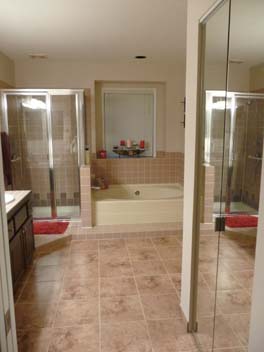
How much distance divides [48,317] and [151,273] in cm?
113

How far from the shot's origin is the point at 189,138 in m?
2.04

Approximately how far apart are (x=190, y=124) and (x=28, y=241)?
84.9 inches

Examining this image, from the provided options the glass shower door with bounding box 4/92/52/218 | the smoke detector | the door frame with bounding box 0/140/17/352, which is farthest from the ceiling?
the glass shower door with bounding box 4/92/52/218

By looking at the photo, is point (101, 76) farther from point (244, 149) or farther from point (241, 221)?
point (241, 221)

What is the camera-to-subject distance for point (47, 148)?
4.64m

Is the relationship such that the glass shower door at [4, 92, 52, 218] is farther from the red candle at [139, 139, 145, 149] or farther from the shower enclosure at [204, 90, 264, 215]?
the shower enclosure at [204, 90, 264, 215]

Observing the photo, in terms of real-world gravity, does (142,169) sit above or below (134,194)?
above

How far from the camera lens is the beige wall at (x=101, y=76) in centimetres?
471

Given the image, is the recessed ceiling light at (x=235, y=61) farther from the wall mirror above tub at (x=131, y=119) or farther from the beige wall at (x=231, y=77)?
the wall mirror above tub at (x=131, y=119)

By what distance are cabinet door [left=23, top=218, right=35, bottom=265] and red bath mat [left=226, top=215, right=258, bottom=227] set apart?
2122 mm

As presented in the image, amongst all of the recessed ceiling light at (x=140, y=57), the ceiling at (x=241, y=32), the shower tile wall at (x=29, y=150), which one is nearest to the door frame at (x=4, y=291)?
the ceiling at (x=241, y=32)

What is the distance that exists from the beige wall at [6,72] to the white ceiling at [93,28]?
127 mm

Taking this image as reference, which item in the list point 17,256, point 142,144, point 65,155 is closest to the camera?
point 17,256

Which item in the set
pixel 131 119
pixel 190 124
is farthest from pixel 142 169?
pixel 190 124
